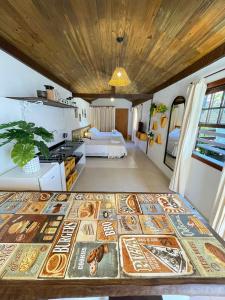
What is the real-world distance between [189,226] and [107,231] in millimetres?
501

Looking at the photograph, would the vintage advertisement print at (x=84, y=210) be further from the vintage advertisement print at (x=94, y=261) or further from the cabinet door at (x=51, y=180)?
the cabinet door at (x=51, y=180)

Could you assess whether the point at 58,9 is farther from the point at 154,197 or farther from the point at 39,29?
the point at 154,197

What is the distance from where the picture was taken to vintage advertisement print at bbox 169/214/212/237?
0.82 m

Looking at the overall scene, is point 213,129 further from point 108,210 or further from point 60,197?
point 60,197

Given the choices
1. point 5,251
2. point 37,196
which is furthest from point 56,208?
point 5,251

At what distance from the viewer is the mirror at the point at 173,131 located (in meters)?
3.04

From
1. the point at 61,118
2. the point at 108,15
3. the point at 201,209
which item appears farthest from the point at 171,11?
the point at 61,118

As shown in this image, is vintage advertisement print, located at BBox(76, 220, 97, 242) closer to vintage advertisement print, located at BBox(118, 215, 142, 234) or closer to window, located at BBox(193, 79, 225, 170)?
vintage advertisement print, located at BBox(118, 215, 142, 234)

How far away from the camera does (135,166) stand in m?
4.33

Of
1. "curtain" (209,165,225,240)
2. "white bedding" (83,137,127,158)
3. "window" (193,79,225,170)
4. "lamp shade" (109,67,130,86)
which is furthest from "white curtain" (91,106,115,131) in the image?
"curtain" (209,165,225,240)

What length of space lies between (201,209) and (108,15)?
2866 millimetres

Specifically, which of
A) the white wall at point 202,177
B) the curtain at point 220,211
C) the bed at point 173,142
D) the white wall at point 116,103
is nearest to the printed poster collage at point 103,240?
the curtain at point 220,211

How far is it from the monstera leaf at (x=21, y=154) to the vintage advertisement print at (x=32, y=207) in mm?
572

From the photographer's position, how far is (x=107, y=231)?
82cm
